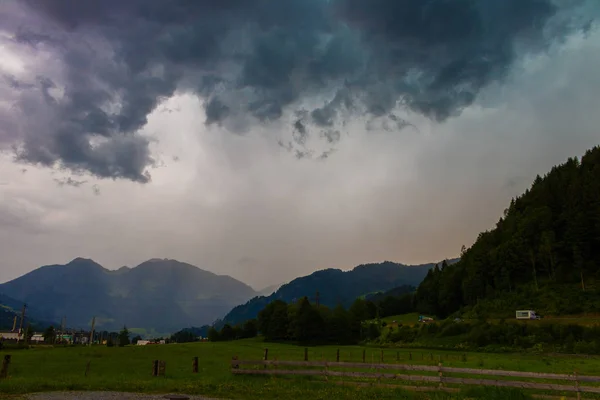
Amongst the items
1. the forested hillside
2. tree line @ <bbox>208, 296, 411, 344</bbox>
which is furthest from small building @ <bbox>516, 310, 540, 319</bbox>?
tree line @ <bbox>208, 296, 411, 344</bbox>

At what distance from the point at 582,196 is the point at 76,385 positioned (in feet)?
576

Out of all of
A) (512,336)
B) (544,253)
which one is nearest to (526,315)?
(512,336)

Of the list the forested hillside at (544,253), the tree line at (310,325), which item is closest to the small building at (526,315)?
the forested hillside at (544,253)

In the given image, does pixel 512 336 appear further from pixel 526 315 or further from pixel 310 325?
pixel 310 325

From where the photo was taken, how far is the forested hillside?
13838cm

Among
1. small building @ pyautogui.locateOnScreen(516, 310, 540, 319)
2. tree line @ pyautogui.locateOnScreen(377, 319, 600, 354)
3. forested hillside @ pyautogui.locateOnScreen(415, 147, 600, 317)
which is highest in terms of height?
forested hillside @ pyautogui.locateOnScreen(415, 147, 600, 317)

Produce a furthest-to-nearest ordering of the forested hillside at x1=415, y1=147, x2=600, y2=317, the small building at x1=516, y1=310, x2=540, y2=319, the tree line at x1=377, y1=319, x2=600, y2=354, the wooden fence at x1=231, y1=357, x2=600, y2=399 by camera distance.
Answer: the forested hillside at x1=415, y1=147, x2=600, y2=317, the small building at x1=516, y1=310, x2=540, y2=319, the tree line at x1=377, y1=319, x2=600, y2=354, the wooden fence at x1=231, y1=357, x2=600, y2=399

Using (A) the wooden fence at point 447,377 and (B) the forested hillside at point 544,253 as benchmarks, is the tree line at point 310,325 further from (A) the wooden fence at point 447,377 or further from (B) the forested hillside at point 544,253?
(A) the wooden fence at point 447,377

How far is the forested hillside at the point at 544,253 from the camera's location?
138375 mm

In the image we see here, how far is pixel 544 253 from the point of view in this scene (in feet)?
498

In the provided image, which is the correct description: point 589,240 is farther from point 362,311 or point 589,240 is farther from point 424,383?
point 424,383

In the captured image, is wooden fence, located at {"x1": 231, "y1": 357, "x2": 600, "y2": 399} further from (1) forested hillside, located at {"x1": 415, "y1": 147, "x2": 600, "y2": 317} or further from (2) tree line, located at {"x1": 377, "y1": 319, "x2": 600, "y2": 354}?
(1) forested hillside, located at {"x1": 415, "y1": 147, "x2": 600, "y2": 317}

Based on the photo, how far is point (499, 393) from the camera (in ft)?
76.4

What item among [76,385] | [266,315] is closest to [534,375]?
[76,385]
